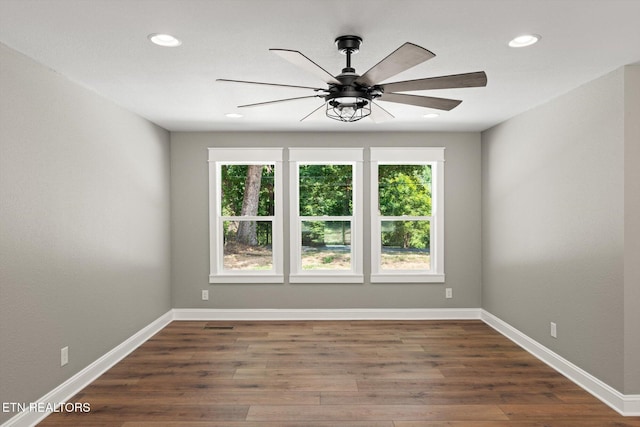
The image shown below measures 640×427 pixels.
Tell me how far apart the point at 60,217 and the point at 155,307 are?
2155 mm

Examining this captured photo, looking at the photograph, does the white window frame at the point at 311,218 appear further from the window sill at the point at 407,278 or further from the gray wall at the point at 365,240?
the window sill at the point at 407,278

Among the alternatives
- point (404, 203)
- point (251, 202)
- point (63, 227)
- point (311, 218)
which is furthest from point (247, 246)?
point (63, 227)

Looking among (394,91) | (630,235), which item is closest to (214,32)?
(394,91)

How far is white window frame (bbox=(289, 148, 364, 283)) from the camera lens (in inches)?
221

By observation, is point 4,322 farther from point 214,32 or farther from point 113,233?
point 214,32

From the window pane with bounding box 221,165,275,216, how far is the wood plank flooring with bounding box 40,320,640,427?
1.57 meters

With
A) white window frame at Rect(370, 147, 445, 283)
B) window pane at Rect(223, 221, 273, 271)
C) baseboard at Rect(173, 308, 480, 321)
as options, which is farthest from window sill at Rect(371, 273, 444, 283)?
window pane at Rect(223, 221, 273, 271)

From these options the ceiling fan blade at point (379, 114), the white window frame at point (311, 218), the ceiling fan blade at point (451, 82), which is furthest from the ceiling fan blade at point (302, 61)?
the white window frame at point (311, 218)

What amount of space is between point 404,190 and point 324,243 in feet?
4.11

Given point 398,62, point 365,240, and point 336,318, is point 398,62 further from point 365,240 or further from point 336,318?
point 336,318

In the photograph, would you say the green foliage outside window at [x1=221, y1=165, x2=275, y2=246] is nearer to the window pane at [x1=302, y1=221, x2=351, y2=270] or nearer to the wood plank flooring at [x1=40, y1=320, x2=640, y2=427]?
the window pane at [x1=302, y1=221, x2=351, y2=270]

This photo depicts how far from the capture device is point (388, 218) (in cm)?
571

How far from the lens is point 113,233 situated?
407 cm

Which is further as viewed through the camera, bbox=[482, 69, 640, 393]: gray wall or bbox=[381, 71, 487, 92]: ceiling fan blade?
bbox=[482, 69, 640, 393]: gray wall
